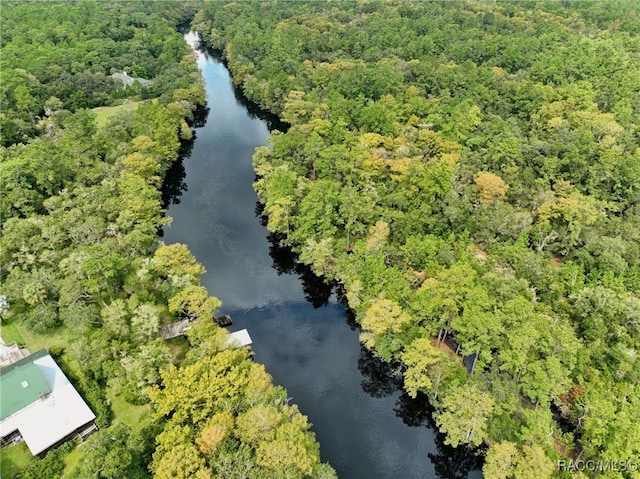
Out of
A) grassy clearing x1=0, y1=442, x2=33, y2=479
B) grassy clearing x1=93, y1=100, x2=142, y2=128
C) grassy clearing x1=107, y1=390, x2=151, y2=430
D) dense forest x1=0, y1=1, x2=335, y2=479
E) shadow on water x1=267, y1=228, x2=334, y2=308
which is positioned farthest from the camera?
grassy clearing x1=93, y1=100, x2=142, y2=128

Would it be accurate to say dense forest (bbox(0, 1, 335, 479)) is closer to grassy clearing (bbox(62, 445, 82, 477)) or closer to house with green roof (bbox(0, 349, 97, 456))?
grassy clearing (bbox(62, 445, 82, 477))

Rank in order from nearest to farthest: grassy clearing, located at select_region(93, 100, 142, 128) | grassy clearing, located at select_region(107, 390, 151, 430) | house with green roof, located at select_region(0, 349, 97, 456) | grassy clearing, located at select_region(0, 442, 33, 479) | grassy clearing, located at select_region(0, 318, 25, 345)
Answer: grassy clearing, located at select_region(0, 442, 33, 479) → house with green roof, located at select_region(0, 349, 97, 456) → grassy clearing, located at select_region(107, 390, 151, 430) → grassy clearing, located at select_region(0, 318, 25, 345) → grassy clearing, located at select_region(93, 100, 142, 128)

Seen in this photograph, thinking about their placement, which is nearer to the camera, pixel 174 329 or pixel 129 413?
pixel 129 413

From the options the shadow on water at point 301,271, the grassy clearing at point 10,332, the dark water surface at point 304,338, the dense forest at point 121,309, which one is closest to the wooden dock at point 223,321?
the dark water surface at point 304,338

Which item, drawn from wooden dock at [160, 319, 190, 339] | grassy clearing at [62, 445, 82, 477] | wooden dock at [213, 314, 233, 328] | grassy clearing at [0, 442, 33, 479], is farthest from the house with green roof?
wooden dock at [213, 314, 233, 328]

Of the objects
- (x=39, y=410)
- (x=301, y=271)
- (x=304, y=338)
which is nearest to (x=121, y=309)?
(x=39, y=410)

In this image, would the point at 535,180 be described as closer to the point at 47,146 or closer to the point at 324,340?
the point at 324,340

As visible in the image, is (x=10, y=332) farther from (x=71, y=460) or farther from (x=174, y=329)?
(x=71, y=460)
